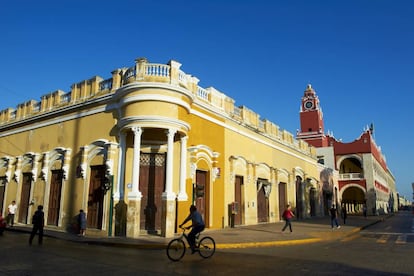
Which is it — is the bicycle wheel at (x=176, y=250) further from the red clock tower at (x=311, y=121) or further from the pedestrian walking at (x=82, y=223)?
the red clock tower at (x=311, y=121)

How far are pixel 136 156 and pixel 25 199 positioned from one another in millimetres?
11420

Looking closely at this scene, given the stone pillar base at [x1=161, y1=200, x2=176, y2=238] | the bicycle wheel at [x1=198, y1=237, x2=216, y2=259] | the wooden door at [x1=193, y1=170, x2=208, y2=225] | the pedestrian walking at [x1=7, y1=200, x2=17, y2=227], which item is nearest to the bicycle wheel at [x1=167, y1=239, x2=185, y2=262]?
the bicycle wheel at [x1=198, y1=237, x2=216, y2=259]

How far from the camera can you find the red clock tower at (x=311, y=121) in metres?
53.1

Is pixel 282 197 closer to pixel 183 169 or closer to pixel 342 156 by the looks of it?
pixel 183 169

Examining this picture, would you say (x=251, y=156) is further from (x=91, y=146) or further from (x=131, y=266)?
(x=131, y=266)

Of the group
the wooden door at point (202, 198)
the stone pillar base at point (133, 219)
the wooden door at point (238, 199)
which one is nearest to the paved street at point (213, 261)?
the stone pillar base at point (133, 219)

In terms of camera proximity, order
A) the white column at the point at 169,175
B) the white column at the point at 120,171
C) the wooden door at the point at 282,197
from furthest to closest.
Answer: the wooden door at the point at 282,197, the white column at the point at 120,171, the white column at the point at 169,175

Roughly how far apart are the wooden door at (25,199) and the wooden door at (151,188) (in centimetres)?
970

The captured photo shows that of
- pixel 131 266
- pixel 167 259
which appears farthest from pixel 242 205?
pixel 131 266

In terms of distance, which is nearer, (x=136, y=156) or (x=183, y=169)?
(x=136, y=156)

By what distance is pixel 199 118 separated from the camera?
1920 cm

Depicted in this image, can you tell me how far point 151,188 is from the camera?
17.0 meters

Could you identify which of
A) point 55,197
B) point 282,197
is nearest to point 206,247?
point 55,197

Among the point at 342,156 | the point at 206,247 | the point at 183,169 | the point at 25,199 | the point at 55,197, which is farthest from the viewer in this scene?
the point at 342,156
